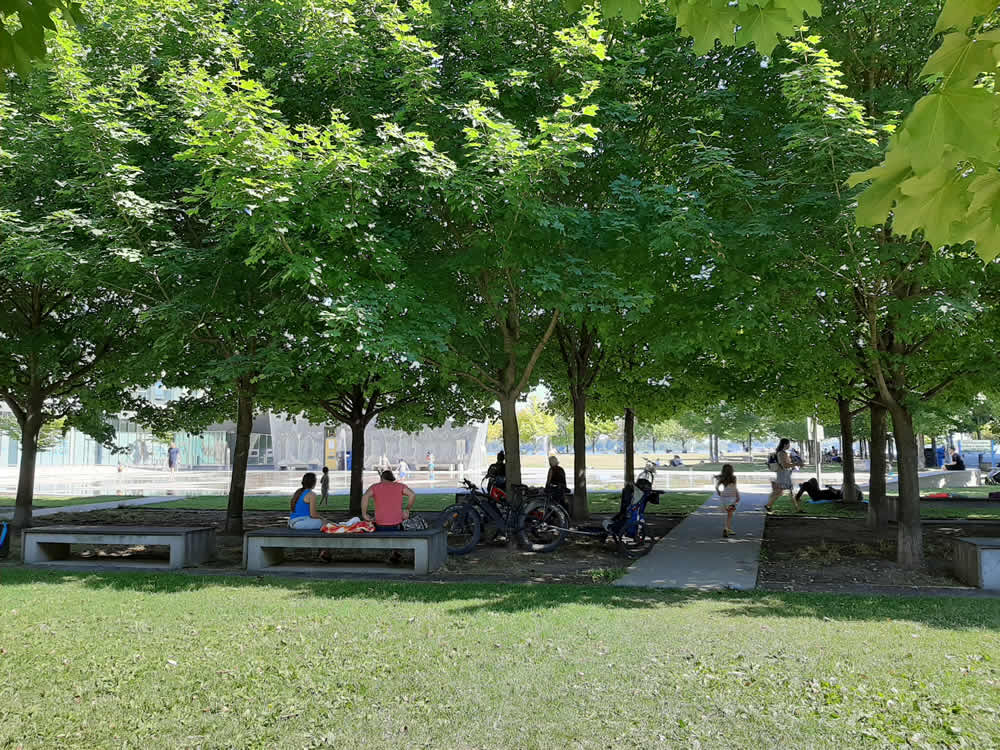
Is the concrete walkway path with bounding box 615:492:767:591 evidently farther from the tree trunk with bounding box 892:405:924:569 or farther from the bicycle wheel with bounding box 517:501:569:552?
the tree trunk with bounding box 892:405:924:569

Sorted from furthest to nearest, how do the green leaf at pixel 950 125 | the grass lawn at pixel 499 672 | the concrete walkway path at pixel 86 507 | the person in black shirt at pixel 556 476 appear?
the concrete walkway path at pixel 86 507
the person in black shirt at pixel 556 476
the grass lawn at pixel 499 672
the green leaf at pixel 950 125

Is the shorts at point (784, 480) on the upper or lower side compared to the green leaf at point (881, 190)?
lower

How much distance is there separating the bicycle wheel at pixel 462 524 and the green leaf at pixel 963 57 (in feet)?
34.4

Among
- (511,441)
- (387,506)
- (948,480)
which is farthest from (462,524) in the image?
(948,480)

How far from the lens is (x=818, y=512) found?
2008cm

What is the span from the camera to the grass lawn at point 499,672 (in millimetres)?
4488

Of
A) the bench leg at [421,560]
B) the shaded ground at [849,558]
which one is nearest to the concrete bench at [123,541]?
the bench leg at [421,560]

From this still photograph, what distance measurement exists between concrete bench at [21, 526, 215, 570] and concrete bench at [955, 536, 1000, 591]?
1102 cm

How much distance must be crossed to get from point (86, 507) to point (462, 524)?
16.6 meters

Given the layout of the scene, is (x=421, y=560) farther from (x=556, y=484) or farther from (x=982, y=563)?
(x=982, y=563)

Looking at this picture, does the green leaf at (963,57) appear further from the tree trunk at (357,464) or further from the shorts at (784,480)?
the shorts at (784,480)

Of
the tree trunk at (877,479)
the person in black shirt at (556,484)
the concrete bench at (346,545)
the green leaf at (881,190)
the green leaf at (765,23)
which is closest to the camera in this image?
the green leaf at (881,190)

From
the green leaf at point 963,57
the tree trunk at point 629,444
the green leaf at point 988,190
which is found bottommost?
the tree trunk at point 629,444

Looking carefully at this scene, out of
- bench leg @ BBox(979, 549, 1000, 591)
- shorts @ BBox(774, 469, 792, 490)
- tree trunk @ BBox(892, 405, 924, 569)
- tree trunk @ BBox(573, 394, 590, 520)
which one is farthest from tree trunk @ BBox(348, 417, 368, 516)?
bench leg @ BBox(979, 549, 1000, 591)
